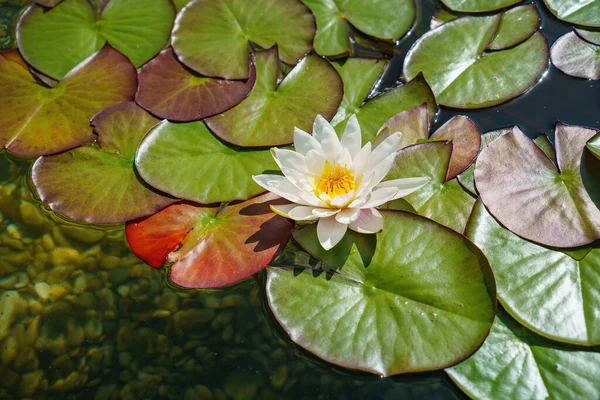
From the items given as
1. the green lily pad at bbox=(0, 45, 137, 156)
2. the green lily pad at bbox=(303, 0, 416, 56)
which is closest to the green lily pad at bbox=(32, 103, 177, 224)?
the green lily pad at bbox=(0, 45, 137, 156)

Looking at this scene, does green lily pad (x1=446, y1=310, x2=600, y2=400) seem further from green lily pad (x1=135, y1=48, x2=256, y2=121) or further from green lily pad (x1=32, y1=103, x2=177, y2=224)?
green lily pad (x1=135, y1=48, x2=256, y2=121)

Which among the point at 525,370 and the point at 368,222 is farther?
the point at 368,222

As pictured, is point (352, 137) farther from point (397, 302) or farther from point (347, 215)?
point (397, 302)

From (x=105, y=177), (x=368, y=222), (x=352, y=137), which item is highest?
(x=352, y=137)

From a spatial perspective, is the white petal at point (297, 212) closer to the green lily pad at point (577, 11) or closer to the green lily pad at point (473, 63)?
the green lily pad at point (473, 63)

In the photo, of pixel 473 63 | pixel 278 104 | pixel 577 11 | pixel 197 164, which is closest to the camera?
pixel 197 164

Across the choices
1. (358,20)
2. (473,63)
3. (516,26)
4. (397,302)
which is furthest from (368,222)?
(516,26)
